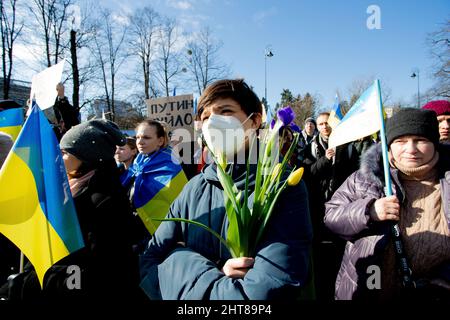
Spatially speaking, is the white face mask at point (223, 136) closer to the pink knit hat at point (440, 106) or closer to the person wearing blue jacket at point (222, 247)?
the person wearing blue jacket at point (222, 247)

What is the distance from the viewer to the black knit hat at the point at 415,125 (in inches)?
64.2

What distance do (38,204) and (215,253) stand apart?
96 cm

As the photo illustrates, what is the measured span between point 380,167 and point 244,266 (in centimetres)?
110

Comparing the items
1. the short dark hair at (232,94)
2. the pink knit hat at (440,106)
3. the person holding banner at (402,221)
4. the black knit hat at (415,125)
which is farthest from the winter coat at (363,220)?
the pink knit hat at (440,106)

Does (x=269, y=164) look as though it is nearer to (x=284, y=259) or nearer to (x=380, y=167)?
(x=284, y=259)

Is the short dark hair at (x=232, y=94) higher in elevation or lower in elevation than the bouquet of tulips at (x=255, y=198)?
higher

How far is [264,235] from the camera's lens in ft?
3.87

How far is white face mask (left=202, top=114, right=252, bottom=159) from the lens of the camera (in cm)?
121

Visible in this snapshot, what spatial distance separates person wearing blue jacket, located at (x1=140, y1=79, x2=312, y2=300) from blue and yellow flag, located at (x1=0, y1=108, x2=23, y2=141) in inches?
95.1

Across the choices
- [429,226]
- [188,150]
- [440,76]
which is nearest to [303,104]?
[440,76]

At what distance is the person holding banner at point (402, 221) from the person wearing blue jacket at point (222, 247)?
1.85 ft

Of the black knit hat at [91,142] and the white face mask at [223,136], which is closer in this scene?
the white face mask at [223,136]

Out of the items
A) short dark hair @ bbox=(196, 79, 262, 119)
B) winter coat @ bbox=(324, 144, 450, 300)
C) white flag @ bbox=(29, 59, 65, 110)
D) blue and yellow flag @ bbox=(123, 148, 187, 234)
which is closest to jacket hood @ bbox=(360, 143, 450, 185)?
winter coat @ bbox=(324, 144, 450, 300)

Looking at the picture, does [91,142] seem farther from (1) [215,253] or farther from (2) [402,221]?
(2) [402,221]
